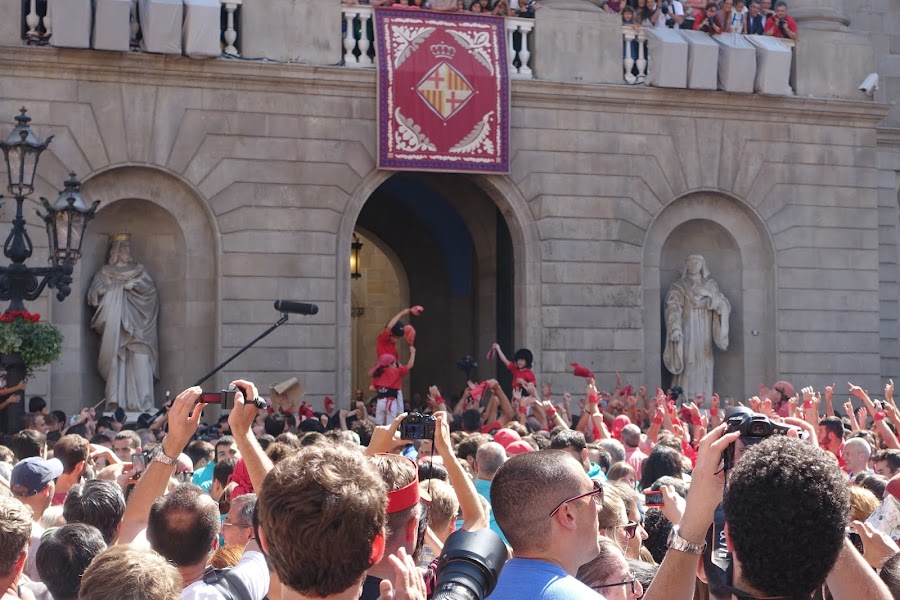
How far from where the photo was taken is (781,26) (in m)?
23.9

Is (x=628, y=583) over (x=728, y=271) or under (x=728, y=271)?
under

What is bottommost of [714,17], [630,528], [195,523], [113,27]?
[630,528]

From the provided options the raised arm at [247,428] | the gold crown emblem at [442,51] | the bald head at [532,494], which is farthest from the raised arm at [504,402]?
the bald head at [532,494]

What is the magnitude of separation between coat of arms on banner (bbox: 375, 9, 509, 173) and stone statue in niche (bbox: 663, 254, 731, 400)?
421cm

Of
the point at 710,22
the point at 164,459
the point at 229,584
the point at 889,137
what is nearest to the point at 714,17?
the point at 710,22

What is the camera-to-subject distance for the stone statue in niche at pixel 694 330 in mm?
23328

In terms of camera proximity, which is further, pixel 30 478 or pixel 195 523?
pixel 30 478

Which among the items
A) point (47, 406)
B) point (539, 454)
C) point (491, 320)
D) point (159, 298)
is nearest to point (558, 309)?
point (491, 320)

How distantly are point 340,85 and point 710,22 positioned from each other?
6990 millimetres

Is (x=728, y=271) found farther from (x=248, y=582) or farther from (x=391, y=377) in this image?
(x=248, y=582)

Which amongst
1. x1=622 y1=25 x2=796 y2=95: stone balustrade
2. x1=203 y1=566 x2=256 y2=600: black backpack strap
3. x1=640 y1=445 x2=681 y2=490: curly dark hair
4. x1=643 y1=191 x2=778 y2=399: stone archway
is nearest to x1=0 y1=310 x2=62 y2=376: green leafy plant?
x1=640 y1=445 x2=681 y2=490: curly dark hair

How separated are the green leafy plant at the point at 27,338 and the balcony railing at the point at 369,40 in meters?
8.20

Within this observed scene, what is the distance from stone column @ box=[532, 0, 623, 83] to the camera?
22344mm

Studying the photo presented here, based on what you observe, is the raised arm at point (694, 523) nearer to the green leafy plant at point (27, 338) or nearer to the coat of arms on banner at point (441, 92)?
the green leafy plant at point (27, 338)
